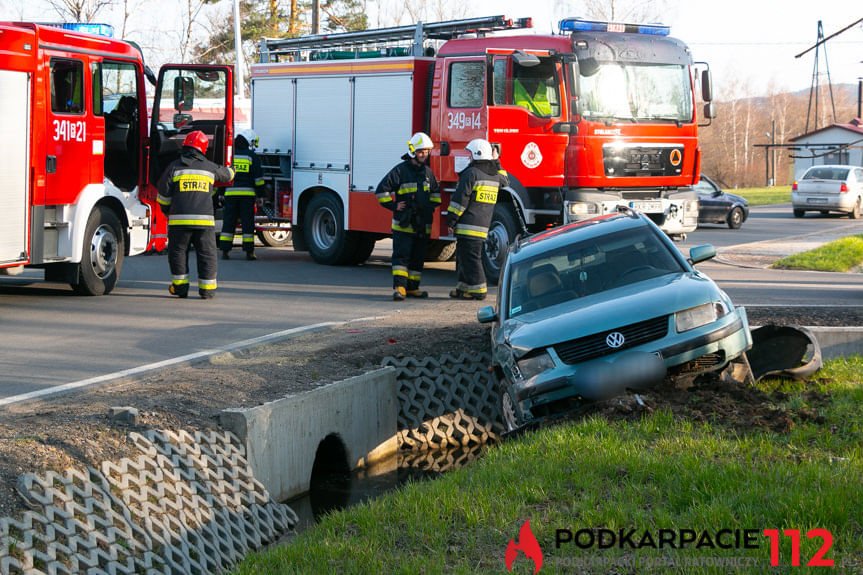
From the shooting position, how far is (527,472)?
18.0 feet

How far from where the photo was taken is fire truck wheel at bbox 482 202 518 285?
537 inches

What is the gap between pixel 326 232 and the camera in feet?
55.3

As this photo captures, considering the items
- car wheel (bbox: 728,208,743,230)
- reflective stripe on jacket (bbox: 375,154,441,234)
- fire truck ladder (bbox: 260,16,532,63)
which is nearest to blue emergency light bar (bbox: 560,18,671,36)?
fire truck ladder (bbox: 260,16,532,63)

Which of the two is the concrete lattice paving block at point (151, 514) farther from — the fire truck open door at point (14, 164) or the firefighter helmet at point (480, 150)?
the firefighter helmet at point (480, 150)

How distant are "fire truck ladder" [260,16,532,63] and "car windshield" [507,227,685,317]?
7.21 m

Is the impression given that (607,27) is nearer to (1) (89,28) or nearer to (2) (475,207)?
(2) (475,207)

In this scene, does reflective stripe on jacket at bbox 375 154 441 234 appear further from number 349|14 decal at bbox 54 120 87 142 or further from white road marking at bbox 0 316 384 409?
number 349|14 decal at bbox 54 120 87 142

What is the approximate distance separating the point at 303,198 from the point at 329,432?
32.2 ft

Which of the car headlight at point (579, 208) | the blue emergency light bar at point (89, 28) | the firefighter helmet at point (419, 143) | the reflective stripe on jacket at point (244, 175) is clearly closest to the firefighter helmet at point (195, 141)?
the blue emergency light bar at point (89, 28)

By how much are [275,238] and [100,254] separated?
322 inches

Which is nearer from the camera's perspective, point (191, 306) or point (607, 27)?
point (191, 306)

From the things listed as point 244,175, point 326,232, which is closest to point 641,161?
point 326,232

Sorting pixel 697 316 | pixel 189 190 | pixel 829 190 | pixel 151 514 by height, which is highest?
pixel 829 190

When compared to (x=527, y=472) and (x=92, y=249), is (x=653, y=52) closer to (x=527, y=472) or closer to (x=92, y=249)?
(x=92, y=249)
